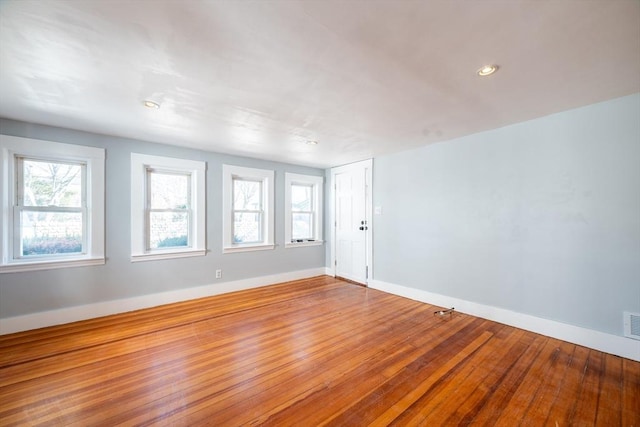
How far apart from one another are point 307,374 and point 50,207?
3445 mm

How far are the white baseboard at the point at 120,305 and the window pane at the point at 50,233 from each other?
70 centimetres

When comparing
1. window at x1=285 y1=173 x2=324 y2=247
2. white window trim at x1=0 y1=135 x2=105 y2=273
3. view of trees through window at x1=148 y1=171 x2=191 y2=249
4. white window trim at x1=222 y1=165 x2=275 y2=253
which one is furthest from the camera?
window at x1=285 y1=173 x2=324 y2=247

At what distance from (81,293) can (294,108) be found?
132 inches

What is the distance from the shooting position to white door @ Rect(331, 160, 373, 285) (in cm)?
459

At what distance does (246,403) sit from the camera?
1.70 m

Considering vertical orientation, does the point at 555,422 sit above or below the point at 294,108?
below

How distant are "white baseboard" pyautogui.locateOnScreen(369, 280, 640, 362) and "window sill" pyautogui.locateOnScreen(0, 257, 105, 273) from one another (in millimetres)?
4313

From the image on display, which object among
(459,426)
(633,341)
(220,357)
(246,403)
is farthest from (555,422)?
(220,357)

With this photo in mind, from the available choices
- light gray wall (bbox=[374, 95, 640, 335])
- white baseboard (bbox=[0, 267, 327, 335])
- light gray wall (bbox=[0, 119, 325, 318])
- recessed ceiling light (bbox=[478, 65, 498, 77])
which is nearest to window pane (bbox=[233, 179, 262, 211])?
light gray wall (bbox=[0, 119, 325, 318])

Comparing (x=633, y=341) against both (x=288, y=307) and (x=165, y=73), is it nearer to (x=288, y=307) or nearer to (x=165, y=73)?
(x=288, y=307)

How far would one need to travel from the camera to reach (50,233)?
300 centimetres

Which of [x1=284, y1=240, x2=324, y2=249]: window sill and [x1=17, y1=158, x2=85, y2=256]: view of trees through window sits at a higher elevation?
[x1=17, y1=158, x2=85, y2=256]: view of trees through window

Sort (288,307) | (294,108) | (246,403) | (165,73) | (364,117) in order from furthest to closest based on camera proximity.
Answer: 1. (288,307)
2. (364,117)
3. (294,108)
4. (165,73)
5. (246,403)

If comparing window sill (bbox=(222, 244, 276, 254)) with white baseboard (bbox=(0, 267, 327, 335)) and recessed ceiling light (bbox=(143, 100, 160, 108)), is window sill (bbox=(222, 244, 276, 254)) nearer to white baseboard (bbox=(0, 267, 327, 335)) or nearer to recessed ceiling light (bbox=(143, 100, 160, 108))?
white baseboard (bbox=(0, 267, 327, 335))
